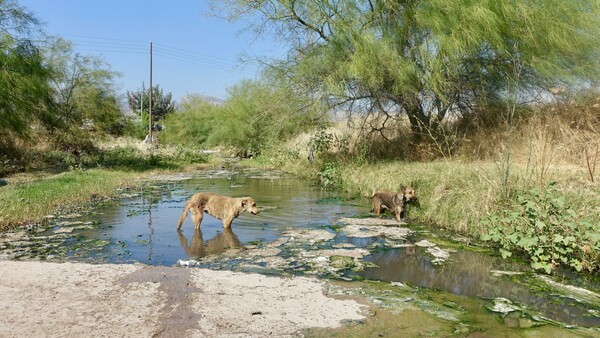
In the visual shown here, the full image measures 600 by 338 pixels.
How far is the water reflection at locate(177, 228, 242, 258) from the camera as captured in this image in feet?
26.8

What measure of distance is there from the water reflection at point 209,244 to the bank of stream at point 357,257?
0.02m

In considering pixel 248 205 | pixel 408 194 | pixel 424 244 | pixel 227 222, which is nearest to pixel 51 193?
pixel 227 222

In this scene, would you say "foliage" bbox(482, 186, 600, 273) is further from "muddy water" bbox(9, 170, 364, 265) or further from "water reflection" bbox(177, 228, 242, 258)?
"water reflection" bbox(177, 228, 242, 258)

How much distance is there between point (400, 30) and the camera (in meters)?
16.4

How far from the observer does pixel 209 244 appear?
872 centimetres

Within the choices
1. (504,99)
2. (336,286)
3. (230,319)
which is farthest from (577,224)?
(504,99)

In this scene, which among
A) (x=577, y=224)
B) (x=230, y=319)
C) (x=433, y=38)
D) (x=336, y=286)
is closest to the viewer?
(x=230, y=319)

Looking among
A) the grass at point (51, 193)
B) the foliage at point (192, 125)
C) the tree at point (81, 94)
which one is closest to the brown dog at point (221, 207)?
the grass at point (51, 193)

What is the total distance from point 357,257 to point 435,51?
9.71 metres

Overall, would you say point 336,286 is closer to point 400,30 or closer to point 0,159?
point 400,30

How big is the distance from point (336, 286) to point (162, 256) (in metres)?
3.21

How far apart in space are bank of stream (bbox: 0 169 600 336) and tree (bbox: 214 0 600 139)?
17.9ft

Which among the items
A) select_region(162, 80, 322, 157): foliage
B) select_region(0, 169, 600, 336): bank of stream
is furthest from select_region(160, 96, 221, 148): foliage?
select_region(0, 169, 600, 336): bank of stream

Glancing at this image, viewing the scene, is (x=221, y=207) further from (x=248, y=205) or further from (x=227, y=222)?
(x=248, y=205)
